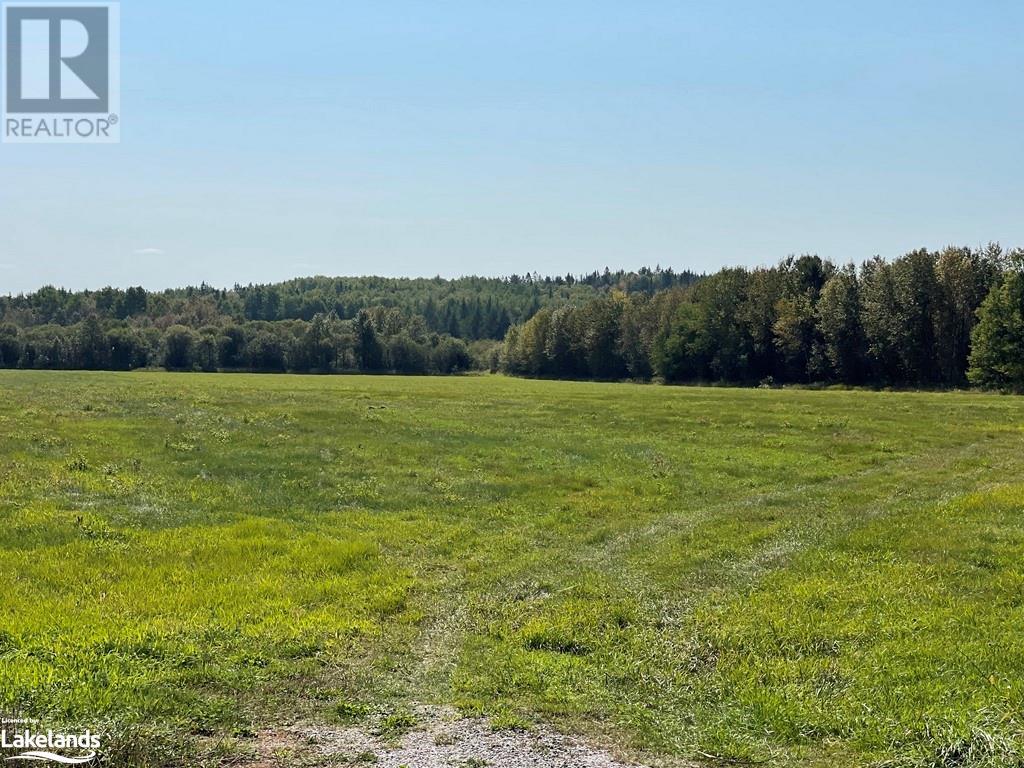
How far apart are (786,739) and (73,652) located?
9.63 m

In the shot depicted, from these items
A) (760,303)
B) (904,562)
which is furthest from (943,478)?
(760,303)

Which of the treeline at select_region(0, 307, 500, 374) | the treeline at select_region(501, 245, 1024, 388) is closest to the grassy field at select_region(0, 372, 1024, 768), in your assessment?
the treeline at select_region(501, 245, 1024, 388)

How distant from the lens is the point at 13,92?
2638cm

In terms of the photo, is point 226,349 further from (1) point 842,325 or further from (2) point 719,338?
(1) point 842,325

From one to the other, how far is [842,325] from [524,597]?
8921cm

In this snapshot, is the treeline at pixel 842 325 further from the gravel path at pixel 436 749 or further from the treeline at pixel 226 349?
the gravel path at pixel 436 749

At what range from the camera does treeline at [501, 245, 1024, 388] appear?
76.6 m

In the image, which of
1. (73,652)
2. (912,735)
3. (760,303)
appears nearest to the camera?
(912,735)

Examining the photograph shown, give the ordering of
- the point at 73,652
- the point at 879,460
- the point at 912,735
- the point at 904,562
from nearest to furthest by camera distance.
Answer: the point at 912,735, the point at 73,652, the point at 904,562, the point at 879,460

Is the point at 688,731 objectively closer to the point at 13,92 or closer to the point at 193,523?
the point at 193,523
